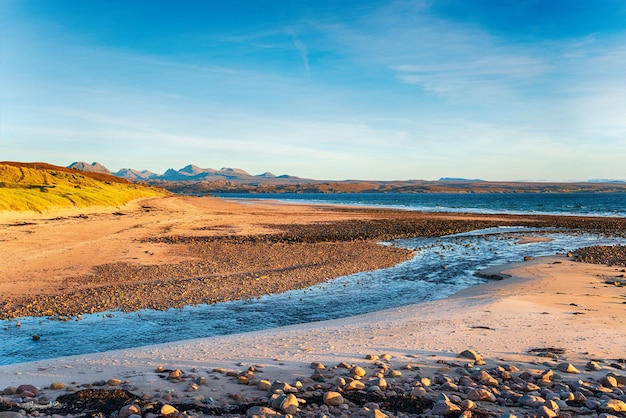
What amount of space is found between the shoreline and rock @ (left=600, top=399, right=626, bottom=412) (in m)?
0.39

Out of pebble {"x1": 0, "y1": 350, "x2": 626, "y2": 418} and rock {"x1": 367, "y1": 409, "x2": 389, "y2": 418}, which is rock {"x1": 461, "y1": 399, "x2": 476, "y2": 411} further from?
rock {"x1": 367, "y1": 409, "x2": 389, "y2": 418}

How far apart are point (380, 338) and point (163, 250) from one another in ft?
69.0

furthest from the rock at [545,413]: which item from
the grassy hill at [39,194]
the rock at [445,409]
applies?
the grassy hill at [39,194]

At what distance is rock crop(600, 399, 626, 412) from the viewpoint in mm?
6219

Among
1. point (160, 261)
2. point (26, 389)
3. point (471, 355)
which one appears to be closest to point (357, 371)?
point (471, 355)

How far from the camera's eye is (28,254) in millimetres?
24875

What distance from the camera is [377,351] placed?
9.52 metres

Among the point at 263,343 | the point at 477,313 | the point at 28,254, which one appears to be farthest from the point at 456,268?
the point at 28,254

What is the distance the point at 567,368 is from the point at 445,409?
127 inches

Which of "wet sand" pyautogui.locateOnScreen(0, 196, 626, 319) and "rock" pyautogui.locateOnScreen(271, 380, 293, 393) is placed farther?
"wet sand" pyautogui.locateOnScreen(0, 196, 626, 319)

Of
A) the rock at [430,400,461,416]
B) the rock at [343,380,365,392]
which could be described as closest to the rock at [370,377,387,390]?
the rock at [343,380,365,392]

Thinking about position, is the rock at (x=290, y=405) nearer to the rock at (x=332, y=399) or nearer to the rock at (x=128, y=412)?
the rock at (x=332, y=399)

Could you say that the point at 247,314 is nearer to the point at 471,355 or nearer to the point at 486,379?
the point at 471,355

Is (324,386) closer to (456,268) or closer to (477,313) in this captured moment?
(477,313)
